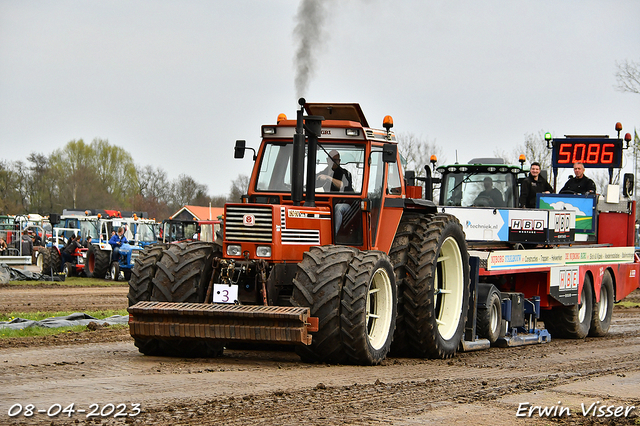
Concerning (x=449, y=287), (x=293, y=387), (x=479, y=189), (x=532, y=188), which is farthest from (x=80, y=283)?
(x=293, y=387)

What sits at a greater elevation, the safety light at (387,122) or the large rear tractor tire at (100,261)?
the safety light at (387,122)

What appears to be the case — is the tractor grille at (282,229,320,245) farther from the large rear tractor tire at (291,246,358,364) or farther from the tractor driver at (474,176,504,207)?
the tractor driver at (474,176,504,207)

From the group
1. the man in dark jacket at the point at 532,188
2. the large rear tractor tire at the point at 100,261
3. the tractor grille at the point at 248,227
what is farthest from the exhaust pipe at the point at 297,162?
the large rear tractor tire at the point at 100,261

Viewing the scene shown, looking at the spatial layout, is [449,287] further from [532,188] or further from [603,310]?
[603,310]

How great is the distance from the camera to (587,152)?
16.7 meters

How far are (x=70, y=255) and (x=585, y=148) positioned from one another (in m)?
21.3

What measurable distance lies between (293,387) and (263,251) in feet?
6.81

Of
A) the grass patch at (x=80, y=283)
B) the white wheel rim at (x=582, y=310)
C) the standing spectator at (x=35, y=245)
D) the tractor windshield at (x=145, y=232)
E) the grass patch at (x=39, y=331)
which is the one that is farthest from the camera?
the standing spectator at (x=35, y=245)

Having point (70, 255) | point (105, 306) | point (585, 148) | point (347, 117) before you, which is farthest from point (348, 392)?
point (70, 255)

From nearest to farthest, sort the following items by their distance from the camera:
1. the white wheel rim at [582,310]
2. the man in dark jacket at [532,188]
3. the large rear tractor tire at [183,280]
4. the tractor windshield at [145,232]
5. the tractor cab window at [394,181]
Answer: the large rear tractor tire at [183,280] < the tractor cab window at [394,181] < the white wheel rim at [582,310] < the man in dark jacket at [532,188] < the tractor windshield at [145,232]

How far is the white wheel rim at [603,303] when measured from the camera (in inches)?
614

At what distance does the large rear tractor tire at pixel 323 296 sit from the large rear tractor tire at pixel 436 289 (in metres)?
1.56

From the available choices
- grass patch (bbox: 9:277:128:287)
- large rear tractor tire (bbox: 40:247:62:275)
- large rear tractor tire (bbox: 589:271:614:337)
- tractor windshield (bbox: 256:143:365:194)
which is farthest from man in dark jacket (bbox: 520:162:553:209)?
large rear tractor tire (bbox: 40:247:62:275)

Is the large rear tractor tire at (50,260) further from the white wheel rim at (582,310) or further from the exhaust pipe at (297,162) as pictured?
the exhaust pipe at (297,162)
